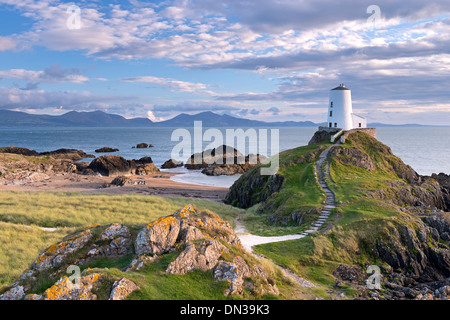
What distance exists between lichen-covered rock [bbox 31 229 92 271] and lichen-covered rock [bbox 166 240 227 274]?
173 inches

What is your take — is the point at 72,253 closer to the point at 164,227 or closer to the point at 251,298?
the point at 164,227

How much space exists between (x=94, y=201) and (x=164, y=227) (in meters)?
25.4

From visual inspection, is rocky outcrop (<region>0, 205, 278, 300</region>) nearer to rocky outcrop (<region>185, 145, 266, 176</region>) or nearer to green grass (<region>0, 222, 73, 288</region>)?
green grass (<region>0, 222, 73, 288</region>)

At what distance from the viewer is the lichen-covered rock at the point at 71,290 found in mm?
9383

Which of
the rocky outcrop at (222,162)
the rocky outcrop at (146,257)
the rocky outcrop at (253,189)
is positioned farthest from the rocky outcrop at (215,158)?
the rocky outcrop at (146,257)

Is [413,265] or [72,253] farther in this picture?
[413,265]

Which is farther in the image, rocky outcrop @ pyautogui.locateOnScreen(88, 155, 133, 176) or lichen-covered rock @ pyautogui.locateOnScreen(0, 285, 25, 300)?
rocky outcrop @ pyautogui.locateOnScreen(88, 155, 133, 176)

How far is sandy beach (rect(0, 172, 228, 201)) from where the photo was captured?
5550cm

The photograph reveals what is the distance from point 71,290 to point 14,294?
2818 mm

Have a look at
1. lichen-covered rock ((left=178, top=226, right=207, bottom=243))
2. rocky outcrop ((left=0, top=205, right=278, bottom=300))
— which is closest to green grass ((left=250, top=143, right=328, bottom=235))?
lichen-covered rock ((left=178, top=226, right=207, bottom=243))

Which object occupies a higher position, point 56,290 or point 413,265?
point 56,290
